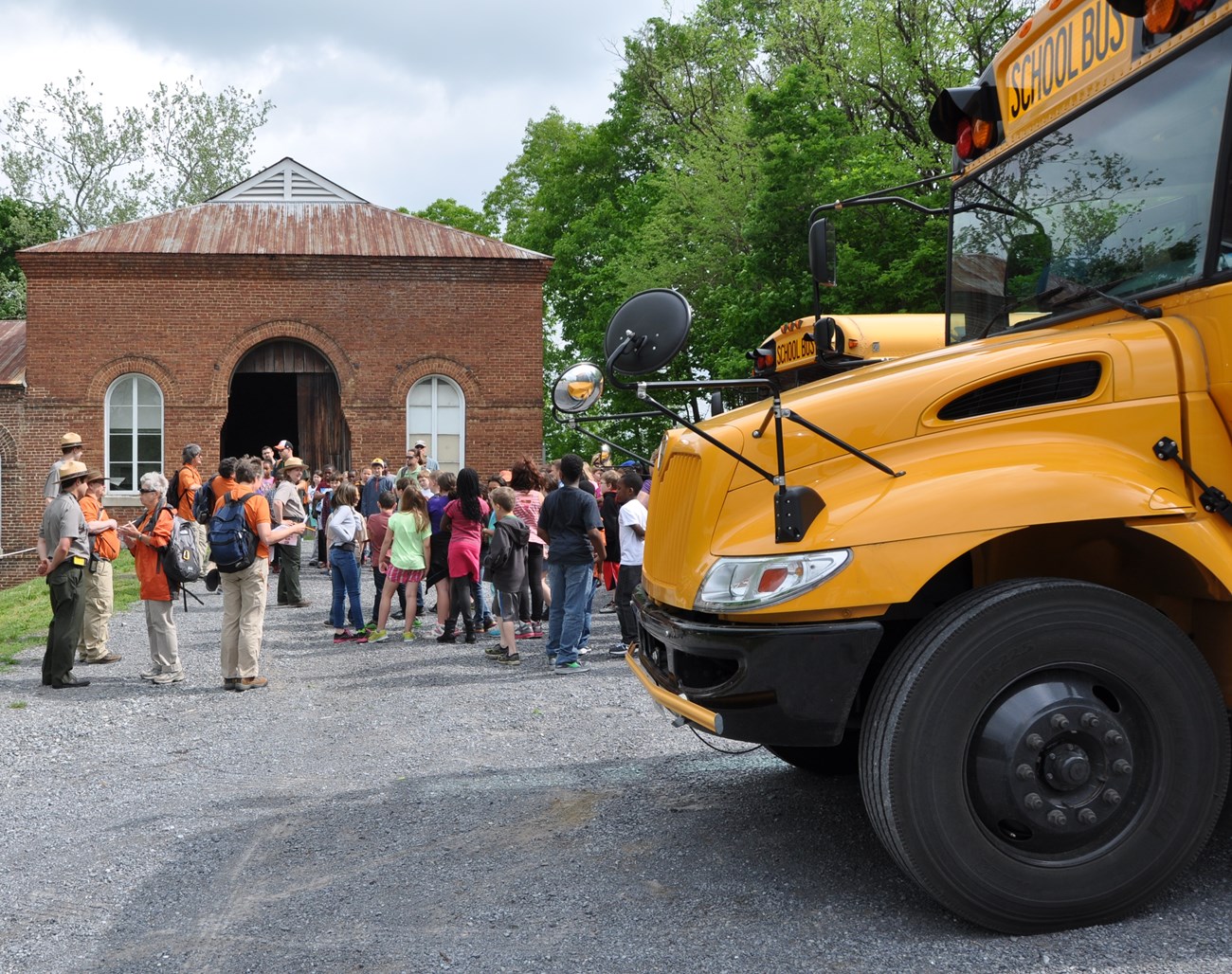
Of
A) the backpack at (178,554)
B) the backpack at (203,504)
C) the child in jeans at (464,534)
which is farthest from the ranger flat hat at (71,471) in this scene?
the backpack at (203,504)

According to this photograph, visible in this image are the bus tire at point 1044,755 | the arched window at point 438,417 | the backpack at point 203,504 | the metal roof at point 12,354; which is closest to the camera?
the bus tire at point 1044,755

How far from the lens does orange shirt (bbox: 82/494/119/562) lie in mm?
10188

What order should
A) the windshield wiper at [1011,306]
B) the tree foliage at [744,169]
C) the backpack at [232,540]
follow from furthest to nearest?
the tree foliage at [744,169]
the backpack at [232,540]
the windshield wiper at [1011,306]

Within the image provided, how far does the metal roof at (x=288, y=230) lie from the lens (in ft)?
84.3

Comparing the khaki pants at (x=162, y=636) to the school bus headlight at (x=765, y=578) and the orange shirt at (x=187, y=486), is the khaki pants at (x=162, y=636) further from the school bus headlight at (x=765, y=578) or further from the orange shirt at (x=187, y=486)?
the school bus headlight at (x=765, y=578)

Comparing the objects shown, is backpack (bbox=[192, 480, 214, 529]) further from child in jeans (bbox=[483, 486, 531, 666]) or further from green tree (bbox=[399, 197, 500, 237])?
green tree (bbox=[399, 197, 500, 237])

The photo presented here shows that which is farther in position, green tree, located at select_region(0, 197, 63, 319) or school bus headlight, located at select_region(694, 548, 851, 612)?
green tree, located at select_region(0, 197, 63, 319)

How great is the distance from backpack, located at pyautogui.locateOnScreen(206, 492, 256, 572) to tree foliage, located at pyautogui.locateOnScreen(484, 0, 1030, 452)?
8.45 m

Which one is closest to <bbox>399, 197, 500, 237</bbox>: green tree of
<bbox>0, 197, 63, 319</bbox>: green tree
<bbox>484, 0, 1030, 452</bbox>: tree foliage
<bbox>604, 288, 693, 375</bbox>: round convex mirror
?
<bbox>484, 0, 1030, 452</bbox>: tree foliage

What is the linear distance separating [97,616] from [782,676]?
28.9ft

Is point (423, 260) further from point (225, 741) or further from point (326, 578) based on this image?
point (225, 741)

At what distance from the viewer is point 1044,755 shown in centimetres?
373

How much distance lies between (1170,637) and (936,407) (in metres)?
1.04

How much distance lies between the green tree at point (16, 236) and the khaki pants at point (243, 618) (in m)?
41.0
